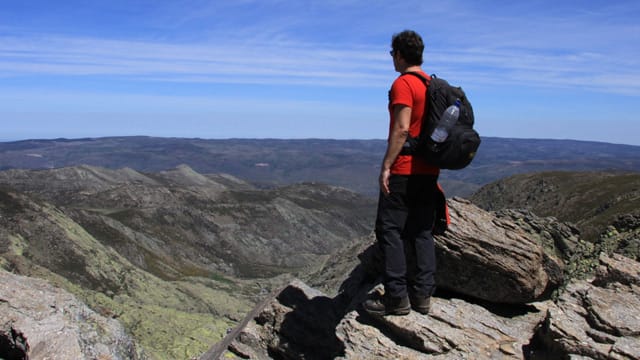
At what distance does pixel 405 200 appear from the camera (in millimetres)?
11773

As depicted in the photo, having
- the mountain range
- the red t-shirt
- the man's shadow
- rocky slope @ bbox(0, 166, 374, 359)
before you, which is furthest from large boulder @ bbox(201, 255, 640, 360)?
rocky slope @ bbox(0, 166, 374, 359)

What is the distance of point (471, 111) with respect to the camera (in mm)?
11422

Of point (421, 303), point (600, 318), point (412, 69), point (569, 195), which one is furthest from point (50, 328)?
point (569, 195)

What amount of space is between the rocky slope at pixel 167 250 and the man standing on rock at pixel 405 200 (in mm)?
25209

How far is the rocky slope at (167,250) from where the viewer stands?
5494cm

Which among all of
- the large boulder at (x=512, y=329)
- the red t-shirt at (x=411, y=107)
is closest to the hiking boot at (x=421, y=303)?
the large boulder at (x=512, y=329)

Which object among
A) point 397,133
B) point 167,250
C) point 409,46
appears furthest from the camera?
point 167,250

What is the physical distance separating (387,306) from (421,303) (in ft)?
2.66

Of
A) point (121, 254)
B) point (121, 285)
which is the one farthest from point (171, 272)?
point (121, 285)

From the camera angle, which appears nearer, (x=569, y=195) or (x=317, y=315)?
(x=317, y=315)

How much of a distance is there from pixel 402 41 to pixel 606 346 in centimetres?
752

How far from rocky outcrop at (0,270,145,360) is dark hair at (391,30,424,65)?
9448 millimetres

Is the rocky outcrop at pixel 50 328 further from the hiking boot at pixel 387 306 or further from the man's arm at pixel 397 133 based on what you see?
the man's arm at pixel 397 133

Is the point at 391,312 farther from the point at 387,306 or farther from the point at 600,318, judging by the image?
the point at 600,318
